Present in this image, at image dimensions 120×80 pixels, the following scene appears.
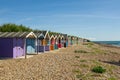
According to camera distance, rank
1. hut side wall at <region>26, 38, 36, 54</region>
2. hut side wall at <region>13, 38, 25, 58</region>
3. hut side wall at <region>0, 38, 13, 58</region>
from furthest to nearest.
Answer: hut side wall at <region>26, 38, 36, 54</region> → hut side wall at <region>13, 38, 25, 58</region> → hut side wall at <region>0, 38, 13, 58</region>

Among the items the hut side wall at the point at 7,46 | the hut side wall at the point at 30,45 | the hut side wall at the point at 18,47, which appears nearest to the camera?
the hut side wall at the point at 7,46

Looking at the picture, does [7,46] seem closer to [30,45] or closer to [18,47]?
[18,47]

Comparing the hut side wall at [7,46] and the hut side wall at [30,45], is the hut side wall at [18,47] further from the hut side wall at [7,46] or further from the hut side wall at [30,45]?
the hut side wall at [30,45]

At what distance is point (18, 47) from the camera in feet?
89.9

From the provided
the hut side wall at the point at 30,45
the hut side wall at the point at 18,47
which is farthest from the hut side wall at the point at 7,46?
the hut side wall at the point at 30,45

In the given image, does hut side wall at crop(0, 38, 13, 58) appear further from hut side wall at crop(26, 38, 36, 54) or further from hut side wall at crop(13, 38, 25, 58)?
hut side wall at crop(26, 38, 36, 54)

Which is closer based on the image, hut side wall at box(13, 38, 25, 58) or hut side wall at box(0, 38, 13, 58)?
hut side wall at box(0, 38, 13, 58)

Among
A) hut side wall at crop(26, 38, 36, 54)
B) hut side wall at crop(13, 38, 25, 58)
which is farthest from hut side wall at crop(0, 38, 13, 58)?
hut side wall at crop(26, 38, 36, 54)

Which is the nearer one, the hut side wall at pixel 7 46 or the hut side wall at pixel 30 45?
the hut side wall at pixel 7 46

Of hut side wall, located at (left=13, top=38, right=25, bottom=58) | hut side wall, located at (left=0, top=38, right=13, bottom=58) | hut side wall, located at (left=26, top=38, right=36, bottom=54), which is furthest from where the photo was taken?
hut side wall, located at (left=26, top=38, right=36, bottom=54)

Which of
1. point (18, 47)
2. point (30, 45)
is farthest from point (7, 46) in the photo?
point (30, 45)

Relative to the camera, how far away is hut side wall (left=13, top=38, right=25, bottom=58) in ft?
86.3

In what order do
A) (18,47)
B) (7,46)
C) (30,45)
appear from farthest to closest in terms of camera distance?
(30,45) → (18,47) → (7,46)

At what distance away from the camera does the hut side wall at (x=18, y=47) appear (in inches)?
1035
